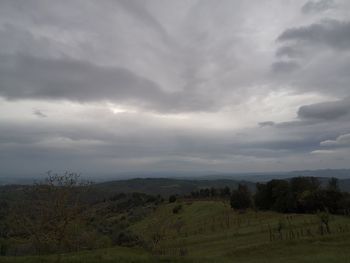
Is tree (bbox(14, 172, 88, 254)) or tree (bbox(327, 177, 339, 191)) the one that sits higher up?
tree (bbox(327, 177, 339, 191))

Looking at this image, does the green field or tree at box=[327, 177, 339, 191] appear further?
tree at box=[327, 177, 339, 191]

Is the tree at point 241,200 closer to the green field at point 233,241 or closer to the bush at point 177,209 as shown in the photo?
the green field at point 233,241

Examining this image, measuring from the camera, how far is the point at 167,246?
4706 centimetres

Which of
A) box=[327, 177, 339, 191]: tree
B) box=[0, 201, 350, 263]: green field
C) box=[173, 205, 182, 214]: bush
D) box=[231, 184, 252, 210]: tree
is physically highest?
box=[327, 177, 339, 191]: tree

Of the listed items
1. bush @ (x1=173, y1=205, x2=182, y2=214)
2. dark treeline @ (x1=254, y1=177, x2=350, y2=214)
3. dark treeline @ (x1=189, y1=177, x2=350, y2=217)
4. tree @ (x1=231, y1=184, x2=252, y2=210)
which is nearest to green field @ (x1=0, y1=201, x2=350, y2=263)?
bush @ (x1=173, y1=205, x2=182, y2=214)

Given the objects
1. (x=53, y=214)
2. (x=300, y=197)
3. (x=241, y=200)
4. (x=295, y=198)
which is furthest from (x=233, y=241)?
(x=241, y=200)

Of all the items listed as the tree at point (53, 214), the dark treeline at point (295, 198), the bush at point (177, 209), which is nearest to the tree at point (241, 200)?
the dark treeline at point (295, 198)

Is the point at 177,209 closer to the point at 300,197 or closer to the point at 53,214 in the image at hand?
the point at 300,197

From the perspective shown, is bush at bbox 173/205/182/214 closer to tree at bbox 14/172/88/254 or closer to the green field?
the green field

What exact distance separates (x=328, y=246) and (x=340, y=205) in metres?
30.0

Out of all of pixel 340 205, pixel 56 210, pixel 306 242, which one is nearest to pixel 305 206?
pixel 340 205

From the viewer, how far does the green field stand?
84.1ft

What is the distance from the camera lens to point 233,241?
41.2 metres

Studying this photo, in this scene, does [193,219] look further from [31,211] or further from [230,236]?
[31,211]
